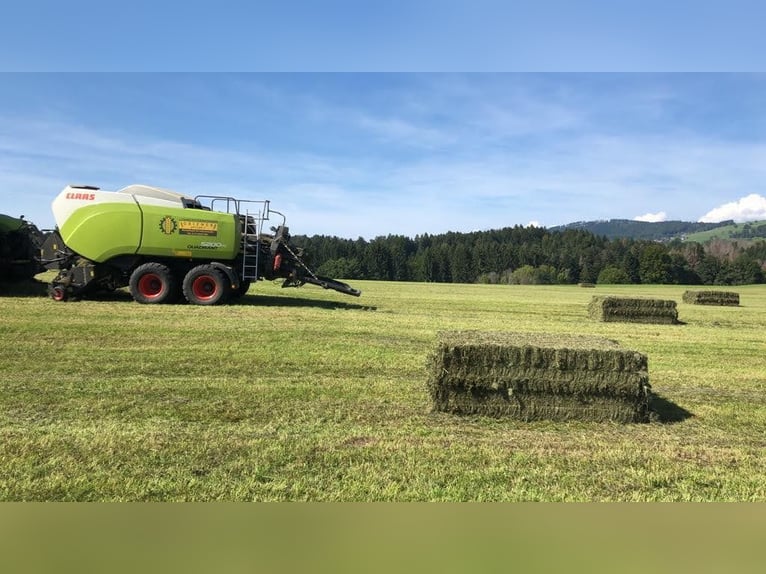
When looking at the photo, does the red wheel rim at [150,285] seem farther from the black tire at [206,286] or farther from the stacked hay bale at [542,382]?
the stacked hay bale at [542,382]

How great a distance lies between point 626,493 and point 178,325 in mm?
9500

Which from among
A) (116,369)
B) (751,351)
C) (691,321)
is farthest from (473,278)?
(116,369)

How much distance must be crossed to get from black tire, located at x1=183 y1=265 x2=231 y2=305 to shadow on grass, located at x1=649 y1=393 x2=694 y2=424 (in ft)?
36.2

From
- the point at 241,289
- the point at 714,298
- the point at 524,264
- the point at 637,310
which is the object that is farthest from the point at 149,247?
the point at 524,264

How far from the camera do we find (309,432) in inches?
202

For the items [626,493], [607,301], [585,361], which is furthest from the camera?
[607,301]

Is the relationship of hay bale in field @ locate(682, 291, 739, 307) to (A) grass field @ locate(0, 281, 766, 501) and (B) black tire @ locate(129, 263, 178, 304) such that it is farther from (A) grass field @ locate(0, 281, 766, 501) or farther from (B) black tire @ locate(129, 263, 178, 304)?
(B) black tire @ locate(129, 263, 178, 304)

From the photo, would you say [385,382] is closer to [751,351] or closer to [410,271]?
[751,351]

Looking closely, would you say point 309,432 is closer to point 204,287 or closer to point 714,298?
point 204,287

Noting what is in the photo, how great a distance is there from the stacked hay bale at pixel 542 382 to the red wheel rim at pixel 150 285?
10.9 meters

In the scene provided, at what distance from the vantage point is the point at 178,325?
1140 centimetres

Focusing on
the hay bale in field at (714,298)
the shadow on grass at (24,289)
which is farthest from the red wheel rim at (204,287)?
the hay bale in field at (714,298)

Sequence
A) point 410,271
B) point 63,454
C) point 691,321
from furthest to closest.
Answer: point 410,271, point 691,321, point 63,454

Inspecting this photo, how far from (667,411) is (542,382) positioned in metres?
1.74
